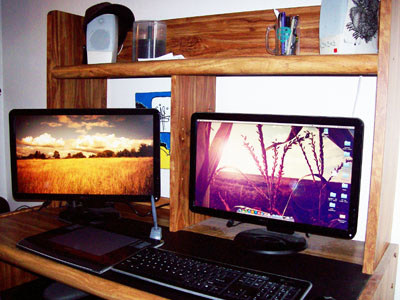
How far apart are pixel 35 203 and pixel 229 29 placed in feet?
4.90

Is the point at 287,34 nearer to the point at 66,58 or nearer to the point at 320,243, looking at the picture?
the point at 320,243

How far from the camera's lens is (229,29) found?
1.53m

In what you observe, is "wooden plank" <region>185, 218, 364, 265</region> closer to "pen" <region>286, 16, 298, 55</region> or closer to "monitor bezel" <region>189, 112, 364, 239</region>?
"monitor bezel" <region>189, 112, 364, 239</region>

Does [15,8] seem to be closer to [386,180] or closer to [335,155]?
[335,155]

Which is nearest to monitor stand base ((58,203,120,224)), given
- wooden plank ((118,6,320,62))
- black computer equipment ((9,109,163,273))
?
black computer equipment ((9,109,163,273))

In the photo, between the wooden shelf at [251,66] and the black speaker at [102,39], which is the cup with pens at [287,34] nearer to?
the wooden shelf at [251,66]

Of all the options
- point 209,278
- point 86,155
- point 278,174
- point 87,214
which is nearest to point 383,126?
point 278,174

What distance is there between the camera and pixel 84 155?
1.47m

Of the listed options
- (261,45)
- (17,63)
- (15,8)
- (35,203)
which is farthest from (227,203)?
(15,8)

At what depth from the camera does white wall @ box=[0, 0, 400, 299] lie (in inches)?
53.7

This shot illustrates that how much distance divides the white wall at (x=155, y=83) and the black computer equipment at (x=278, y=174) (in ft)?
0.89

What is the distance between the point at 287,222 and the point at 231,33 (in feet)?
2.52

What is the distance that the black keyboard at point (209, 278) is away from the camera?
2.95ft

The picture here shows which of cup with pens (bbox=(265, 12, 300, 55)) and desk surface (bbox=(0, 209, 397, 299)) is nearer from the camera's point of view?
desk surface (bbox=(0, 209, 397, 299))
